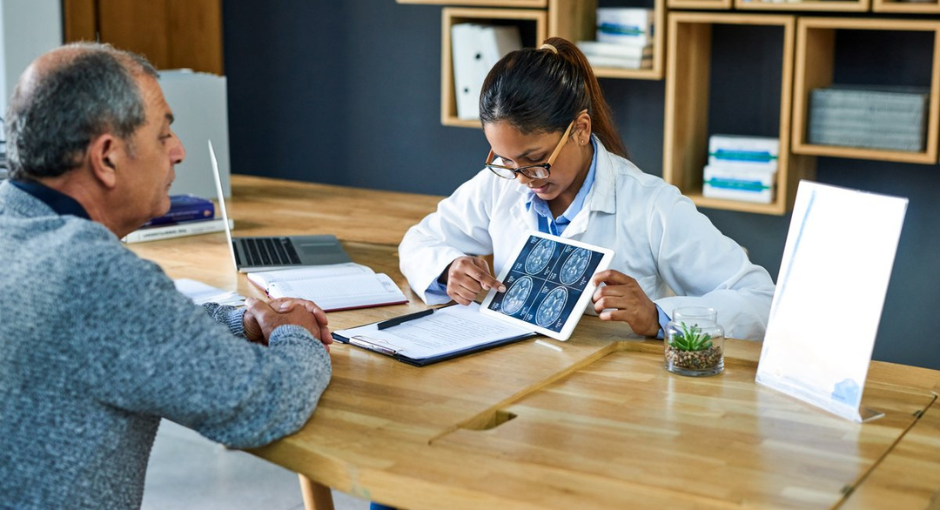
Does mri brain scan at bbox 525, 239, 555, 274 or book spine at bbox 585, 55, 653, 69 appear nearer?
mri brain scan at bbox 525, 239, 555, 274

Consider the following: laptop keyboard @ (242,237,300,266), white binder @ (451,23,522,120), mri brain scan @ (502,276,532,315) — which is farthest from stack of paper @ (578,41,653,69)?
mri brain scan @ (502,276,532,315)

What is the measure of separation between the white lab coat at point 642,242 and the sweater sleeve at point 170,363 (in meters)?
0.81

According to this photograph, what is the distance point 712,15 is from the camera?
3.47 metres

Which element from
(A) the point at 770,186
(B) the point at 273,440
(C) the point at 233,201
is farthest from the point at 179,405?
(A) the point at 770,186

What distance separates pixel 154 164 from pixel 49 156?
16 centimetres

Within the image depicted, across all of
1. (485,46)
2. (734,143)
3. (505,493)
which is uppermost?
(485,46)

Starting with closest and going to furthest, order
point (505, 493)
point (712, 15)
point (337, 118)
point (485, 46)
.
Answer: point (505, 493)
point (712, 15)
point (485, 46)
point (337, 118)

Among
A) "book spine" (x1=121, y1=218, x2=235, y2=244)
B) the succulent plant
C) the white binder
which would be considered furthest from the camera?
the white binder

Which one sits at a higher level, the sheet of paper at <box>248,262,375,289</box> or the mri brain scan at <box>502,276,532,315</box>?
the mri brain scan at <box>502,276,532,315</box>

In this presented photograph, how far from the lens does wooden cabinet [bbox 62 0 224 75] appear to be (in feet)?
12.2

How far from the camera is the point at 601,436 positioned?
4.89ft

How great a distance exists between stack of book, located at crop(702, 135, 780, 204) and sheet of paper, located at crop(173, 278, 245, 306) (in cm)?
190

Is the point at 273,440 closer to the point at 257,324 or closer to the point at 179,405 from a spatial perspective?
the point at 179,405

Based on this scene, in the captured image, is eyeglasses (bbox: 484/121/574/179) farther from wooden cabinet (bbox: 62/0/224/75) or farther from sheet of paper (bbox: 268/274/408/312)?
wooden cabinet (bbox: 62/0/224/75)
